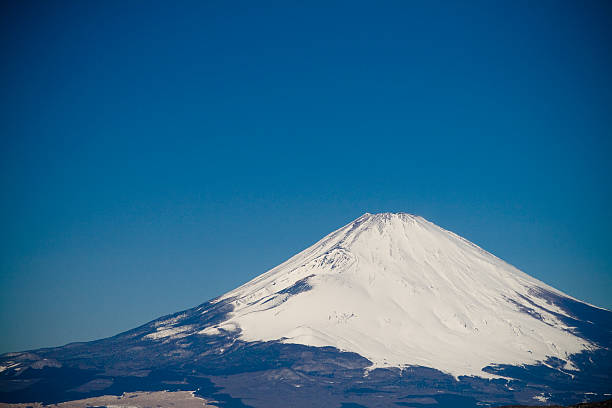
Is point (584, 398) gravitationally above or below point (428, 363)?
below

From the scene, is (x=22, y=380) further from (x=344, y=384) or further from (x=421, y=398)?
(x=421, y=398)

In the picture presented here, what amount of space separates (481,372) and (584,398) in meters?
27.6

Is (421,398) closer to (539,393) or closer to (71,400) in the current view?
(539,393)

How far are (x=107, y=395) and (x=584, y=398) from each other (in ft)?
412

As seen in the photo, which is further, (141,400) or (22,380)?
(22,380)

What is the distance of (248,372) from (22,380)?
2595 inches

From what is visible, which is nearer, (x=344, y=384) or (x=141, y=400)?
(x=141, y=400)

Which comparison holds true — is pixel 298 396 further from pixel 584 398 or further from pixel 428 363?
pixel 584 398

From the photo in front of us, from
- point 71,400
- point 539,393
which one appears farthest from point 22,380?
point 539,393

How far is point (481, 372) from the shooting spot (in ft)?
632

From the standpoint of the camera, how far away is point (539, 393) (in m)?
183

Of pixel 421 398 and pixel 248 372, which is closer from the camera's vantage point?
pixel 421 398

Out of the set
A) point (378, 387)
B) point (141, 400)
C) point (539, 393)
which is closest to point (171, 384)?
point (141, 400)

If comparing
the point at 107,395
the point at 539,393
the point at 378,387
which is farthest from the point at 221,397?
the point at 539,393
